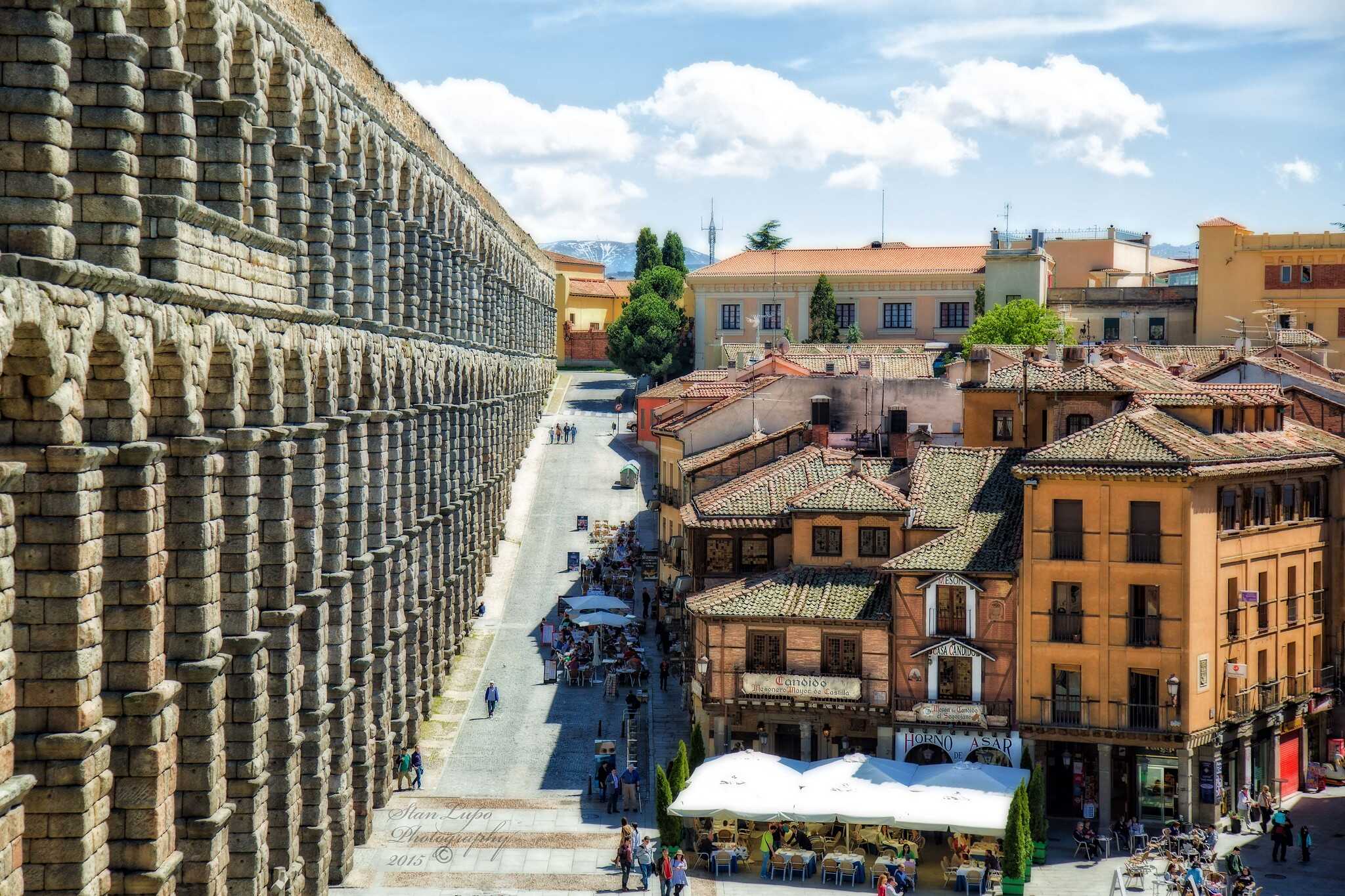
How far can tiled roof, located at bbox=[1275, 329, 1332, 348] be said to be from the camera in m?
100

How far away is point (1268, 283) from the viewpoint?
11188 centimetres

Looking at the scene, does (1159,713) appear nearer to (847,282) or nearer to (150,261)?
(150,261)

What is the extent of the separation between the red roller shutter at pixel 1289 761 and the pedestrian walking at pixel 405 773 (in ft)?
93.0

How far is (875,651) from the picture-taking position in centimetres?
5384

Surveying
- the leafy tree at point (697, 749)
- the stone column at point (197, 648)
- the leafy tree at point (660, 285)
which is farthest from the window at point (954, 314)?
the stone column at point (197, 648)

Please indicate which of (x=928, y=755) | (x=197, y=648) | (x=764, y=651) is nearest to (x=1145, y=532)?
(x=928, y=755)

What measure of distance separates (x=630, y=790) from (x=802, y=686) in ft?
20.2

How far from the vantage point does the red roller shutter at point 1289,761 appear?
189 ft

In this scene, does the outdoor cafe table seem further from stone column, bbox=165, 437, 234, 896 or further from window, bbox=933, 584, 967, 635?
stone column, bbox=165, 437, 234, 896

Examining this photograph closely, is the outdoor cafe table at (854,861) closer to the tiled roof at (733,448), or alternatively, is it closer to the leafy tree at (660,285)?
the tiled roof at (733,448)

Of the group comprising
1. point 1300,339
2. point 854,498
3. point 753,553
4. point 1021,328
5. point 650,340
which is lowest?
point 753,553

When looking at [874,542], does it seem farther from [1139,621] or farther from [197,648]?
[197,648]

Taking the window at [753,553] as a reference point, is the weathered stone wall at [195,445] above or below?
above

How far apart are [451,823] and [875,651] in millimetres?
13939
